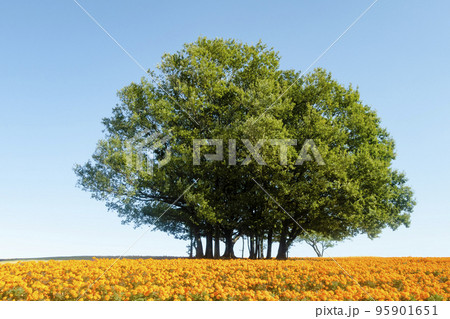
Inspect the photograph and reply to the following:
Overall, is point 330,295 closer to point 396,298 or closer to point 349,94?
point 396,298

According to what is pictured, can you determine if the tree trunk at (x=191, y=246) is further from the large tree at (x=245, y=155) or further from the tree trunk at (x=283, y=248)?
the tree trunk at (x=283, y=248)

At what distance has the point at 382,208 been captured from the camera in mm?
29531

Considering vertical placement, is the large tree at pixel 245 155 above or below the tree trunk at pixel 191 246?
above

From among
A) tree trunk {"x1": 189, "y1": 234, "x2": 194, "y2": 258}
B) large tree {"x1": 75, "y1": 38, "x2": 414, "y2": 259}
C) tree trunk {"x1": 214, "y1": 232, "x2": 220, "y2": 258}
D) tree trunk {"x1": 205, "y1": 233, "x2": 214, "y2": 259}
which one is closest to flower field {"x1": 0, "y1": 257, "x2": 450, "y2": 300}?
large tree {"x1": 75, "y1": 38, "x2": 414, "y2": 259}

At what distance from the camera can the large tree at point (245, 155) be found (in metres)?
25.9

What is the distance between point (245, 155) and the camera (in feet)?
82.2

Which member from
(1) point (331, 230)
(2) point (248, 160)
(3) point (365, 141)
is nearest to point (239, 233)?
(1) point (331, 230)

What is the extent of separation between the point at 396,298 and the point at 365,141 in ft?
76.4

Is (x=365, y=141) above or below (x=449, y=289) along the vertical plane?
above

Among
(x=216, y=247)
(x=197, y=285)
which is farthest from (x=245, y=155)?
(x=197, y=285)

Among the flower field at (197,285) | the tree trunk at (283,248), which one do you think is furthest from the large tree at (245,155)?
the flower field at (197,285)

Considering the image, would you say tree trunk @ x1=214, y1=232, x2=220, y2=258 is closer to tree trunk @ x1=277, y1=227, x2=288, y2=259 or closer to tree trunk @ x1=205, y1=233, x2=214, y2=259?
tree trunk @ x1=205, y1=233, x2=214, y2=259

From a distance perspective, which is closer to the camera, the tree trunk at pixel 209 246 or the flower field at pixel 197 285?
the flower field at pixel 197 285

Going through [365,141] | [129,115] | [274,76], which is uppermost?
[274,76]
